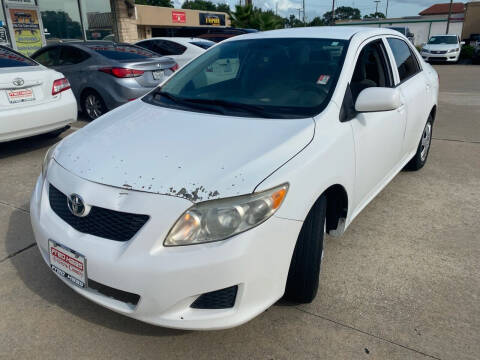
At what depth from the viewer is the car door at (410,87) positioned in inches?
140

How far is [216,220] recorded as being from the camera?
183cm

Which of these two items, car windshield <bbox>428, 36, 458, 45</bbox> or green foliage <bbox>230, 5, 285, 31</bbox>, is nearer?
car windshield <bbox>428, 36, 458, 45</bbox>

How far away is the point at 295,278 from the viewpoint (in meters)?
2.21

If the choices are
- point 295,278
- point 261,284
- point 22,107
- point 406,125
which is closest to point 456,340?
point 295,278

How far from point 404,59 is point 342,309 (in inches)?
99.8

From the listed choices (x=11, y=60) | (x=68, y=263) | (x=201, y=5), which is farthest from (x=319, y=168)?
(x=201, y=5)

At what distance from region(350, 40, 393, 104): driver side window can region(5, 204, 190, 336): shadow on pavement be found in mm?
2056

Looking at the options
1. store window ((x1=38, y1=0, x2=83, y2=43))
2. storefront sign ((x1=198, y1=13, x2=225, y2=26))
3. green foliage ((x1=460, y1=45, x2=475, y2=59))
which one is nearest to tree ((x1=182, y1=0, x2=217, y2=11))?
storefront sign ((x1=198, y1=13, x2=225, y2=26))

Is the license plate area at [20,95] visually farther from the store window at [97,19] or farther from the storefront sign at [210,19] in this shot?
the storefront sign at [210,19]

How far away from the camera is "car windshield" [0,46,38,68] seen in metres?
4.86

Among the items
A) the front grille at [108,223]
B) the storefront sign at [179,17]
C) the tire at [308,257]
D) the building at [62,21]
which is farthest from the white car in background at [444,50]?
the front grille at [108,223]

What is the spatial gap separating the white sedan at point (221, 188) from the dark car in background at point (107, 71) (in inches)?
139

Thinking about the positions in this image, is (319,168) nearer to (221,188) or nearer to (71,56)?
(221,188)

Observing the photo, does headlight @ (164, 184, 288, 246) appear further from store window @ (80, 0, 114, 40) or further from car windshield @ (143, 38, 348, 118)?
store window @ (80, 0, 114, 40)
